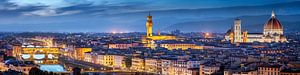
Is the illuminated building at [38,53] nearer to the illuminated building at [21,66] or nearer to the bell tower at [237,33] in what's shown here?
the illuminated building at [21,66]

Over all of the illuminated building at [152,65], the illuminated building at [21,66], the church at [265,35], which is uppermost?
the church at [265,35]

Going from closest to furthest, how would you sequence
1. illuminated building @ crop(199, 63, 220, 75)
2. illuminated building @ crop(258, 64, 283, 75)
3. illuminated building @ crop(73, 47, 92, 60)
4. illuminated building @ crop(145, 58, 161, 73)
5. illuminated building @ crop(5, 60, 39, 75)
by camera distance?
illuminated building @ crop(258, 64, 283, 75) < illuminated building @ crop(199, 63, 220, 75) < illuminated building @ crop(5, 60, 39, 75) < illuminated building @ crop(145, 58, 161, 73) < illuminated building @ crop(73, 47, 92, 60)

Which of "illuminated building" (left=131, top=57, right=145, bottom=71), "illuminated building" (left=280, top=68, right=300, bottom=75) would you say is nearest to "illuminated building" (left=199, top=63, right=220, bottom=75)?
"illuminated building" (left=280, top=68, right=300, bottom=75)

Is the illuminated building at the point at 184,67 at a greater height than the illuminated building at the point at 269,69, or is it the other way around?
the illuminated building at the point at 269,69

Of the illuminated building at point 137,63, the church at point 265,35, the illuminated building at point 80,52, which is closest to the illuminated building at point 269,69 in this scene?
the illuminated building at point 137,63

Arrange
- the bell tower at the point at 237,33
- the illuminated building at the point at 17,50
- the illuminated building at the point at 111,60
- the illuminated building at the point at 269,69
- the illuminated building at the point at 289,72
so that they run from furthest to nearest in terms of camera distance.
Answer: the bell tower at the point at 237,33
the illuminated building at the point at 17,50
the illuminated building at the point at 111,60
the illuminated building at the point at 269,69
the illuminated building at the point at 289,72

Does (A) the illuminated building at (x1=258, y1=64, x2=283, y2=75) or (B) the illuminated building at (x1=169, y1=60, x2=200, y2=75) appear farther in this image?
(B) the illuminated building at (x1=169, y1=60, x2=200, y2=75)

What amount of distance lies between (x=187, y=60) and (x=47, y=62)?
48.5 ft

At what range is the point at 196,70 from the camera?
38.5 metres

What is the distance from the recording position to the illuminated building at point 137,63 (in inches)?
1827

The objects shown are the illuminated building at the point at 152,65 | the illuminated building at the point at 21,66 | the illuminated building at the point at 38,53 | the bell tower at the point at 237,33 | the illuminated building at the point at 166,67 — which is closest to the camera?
the illuminated building at the point at 21,66

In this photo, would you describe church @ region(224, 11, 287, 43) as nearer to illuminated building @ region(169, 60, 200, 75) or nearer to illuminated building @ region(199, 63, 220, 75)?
illuminated building @ region(169, 60, 200, 75)

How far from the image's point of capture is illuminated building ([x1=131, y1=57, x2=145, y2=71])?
46.4 meters

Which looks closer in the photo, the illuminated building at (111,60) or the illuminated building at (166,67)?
the illuminated building at (166,67)
